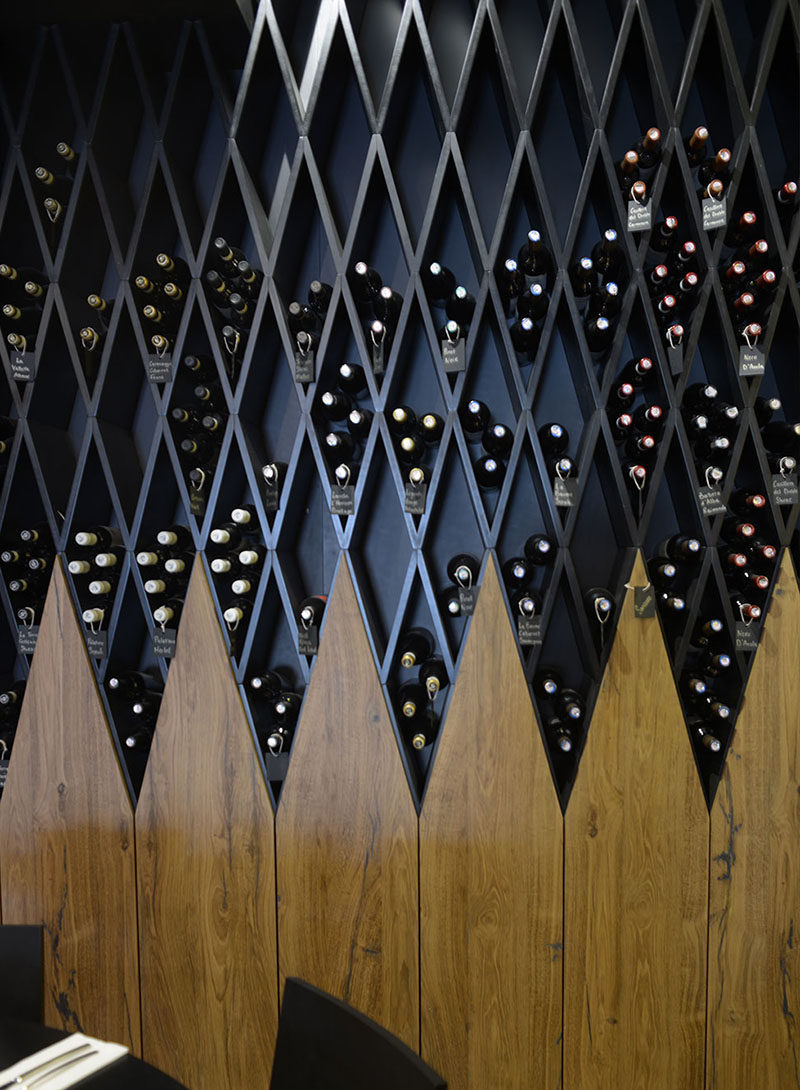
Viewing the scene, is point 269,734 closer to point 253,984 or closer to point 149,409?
point 253,984

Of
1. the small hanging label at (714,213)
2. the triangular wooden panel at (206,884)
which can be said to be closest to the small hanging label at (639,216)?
the small hanging label at (714,213)

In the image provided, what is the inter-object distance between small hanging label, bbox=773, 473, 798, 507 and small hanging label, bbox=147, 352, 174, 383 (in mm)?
1588

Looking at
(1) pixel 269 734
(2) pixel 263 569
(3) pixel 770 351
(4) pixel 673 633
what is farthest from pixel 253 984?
(3) pixel 770 351

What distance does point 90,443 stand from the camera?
6.38ft

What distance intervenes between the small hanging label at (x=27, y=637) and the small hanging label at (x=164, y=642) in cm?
37

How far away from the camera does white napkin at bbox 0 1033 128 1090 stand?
3.37ft

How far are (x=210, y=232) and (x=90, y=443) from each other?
64cm

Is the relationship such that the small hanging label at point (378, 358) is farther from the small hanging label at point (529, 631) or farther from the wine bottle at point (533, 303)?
the small hanging label at point (529, 631)

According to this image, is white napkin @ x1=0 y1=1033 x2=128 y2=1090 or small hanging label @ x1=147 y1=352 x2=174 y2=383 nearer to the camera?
white napkin @ x1=0 y1=1033 x2=128 y2=1090

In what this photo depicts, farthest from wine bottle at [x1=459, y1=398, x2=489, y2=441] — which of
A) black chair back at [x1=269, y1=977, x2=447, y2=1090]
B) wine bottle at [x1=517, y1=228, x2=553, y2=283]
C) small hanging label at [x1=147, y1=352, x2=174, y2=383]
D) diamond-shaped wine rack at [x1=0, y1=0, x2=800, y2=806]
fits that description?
black chair back at [x1=269, y1=977, x2=447, y2=1090]

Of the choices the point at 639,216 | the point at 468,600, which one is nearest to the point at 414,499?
the point at 468,600

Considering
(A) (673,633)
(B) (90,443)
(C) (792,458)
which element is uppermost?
(B) (90,443)

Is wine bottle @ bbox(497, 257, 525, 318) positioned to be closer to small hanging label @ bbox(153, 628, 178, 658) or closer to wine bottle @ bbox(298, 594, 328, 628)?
wine bottle @ bbox(298, 594, 328, 628)

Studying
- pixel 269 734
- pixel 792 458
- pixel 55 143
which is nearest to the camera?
pixel 792 458
